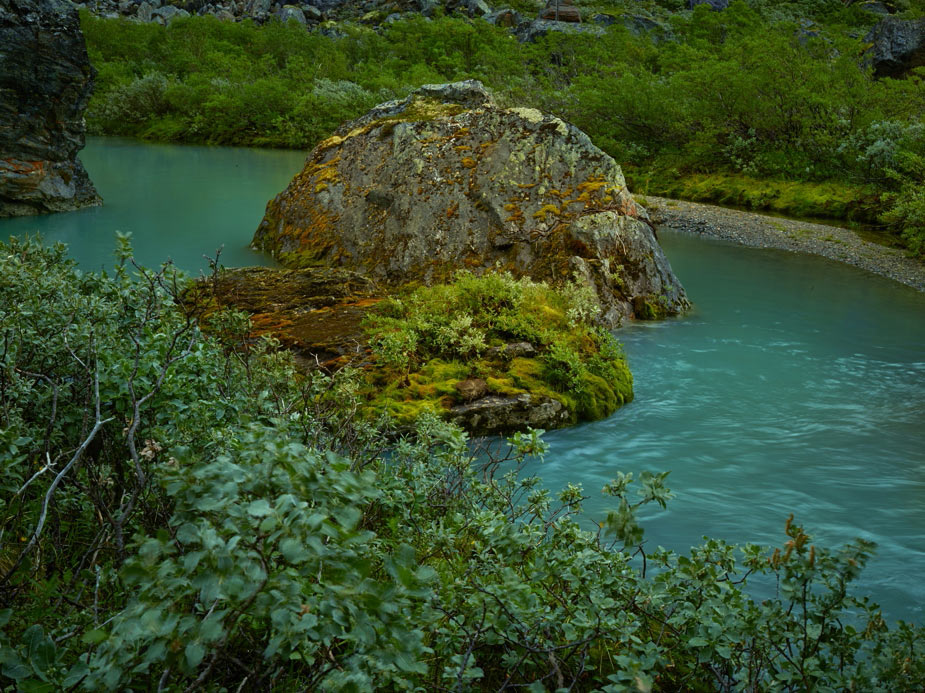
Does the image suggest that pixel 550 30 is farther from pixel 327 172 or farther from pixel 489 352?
pixel 489 352

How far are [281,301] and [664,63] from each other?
33.8 meters

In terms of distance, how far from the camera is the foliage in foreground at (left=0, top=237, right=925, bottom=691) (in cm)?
164

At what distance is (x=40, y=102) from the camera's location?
1547 cm

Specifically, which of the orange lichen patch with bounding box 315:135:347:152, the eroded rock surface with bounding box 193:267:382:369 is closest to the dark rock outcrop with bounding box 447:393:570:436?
the eroded rock surface with bounding box 193:267:382:369

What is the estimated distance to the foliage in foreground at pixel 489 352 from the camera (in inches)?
273

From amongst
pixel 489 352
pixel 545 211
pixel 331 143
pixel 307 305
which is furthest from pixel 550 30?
pixel 489 352

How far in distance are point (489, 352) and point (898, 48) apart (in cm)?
3199

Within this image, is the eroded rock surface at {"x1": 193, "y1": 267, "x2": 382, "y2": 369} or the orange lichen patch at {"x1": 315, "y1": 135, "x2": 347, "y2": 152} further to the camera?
the orange lichen patch at {"x1": 315, "y1": 135, "x2": 347, "y2": 152}

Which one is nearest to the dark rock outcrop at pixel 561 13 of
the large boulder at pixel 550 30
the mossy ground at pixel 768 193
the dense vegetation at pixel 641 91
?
the large boulder at pixel 550 30

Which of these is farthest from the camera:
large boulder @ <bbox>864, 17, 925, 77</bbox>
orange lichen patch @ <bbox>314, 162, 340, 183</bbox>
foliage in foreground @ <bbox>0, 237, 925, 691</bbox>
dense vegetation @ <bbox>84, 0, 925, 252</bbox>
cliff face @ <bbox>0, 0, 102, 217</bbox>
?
Result: large boulder @ <bbox>864, 17, 925, 77</bbox>

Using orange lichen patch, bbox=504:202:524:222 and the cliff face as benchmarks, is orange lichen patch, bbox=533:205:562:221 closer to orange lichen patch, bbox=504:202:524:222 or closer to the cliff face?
orange lichen patch, bbox=504:202:524:222

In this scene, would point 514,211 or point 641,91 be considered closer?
point 514,211

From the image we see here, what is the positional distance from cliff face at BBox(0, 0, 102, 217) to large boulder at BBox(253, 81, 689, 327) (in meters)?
7.12

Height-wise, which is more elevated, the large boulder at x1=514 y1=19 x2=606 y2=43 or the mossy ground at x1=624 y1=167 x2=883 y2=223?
the large boulder at x1=514 y1=19 x2=606 y2=43
